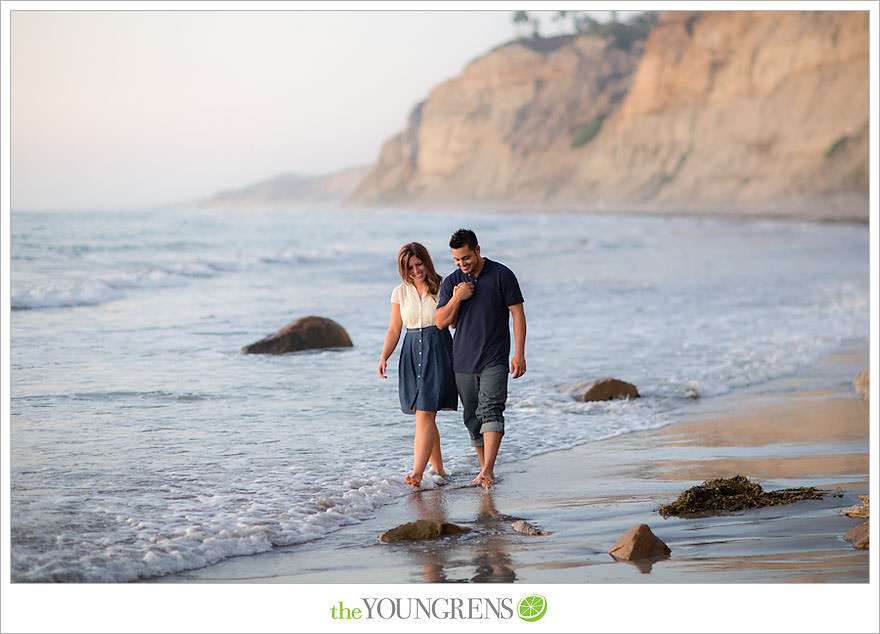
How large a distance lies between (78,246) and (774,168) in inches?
1665

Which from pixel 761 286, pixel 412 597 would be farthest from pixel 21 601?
pixel 761 286

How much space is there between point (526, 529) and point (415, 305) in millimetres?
1462

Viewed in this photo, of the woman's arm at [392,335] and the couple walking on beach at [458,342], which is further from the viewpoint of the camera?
the woman's arm at [392,335]

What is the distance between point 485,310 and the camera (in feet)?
17.1

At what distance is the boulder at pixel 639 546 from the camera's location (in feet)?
13.6

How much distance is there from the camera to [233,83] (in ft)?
50.9

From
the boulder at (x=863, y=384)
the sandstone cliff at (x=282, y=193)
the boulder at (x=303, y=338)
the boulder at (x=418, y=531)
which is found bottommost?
the boulder at (x=863, y=384)

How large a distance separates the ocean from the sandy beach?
0.25 m

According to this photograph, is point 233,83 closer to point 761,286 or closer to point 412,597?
point 761,286

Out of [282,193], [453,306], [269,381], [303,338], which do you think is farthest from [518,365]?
[282,193]

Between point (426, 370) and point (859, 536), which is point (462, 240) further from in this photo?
point (859, 536)

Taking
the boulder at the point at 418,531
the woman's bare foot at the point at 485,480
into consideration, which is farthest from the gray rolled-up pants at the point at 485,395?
the boulder at the point at 418,531

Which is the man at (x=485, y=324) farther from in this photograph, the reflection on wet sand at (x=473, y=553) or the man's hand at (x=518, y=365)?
the reflection on wet sand at (x=473, y=553)

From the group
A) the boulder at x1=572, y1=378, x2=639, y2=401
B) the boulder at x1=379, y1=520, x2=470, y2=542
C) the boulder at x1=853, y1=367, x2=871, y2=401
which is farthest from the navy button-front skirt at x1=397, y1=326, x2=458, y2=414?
the boulder at x1=853, y1=367, x2=871, y2=401
